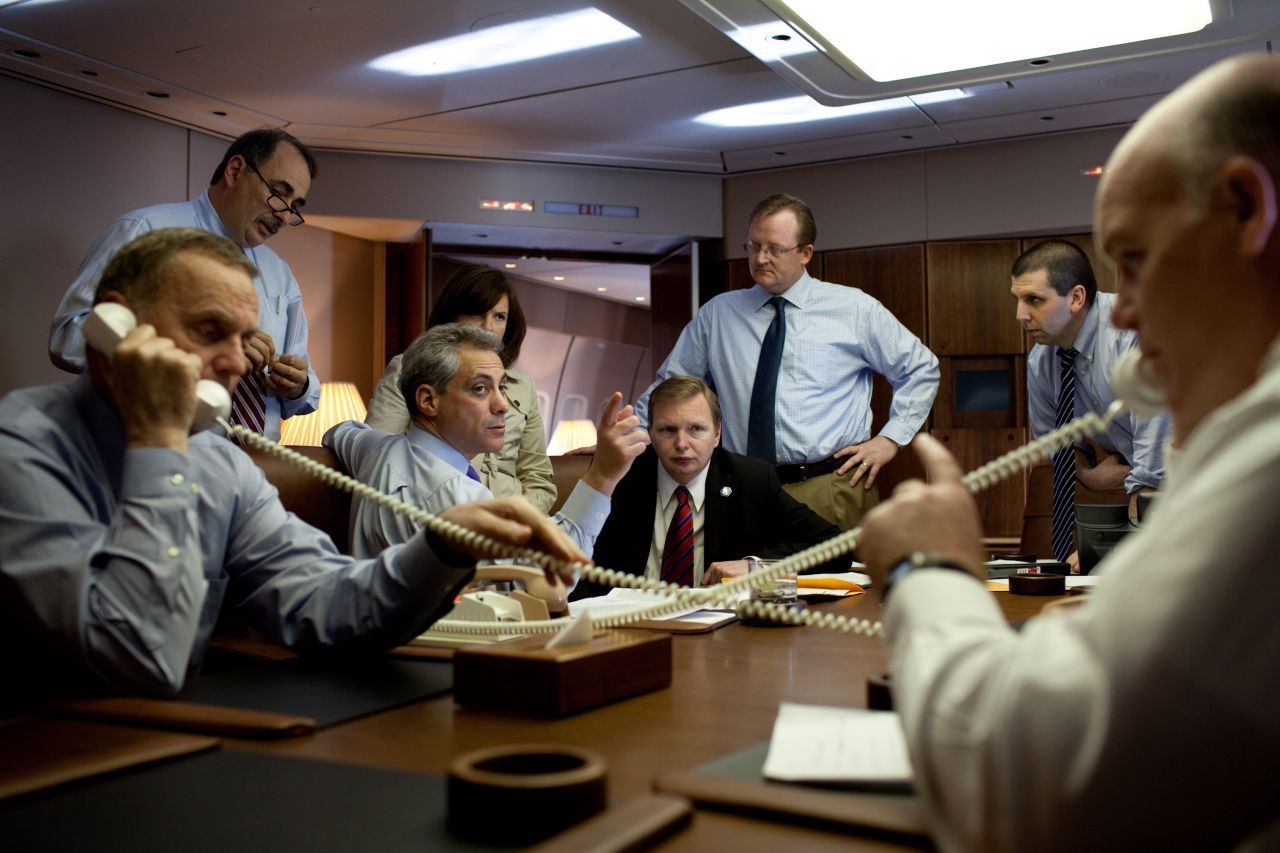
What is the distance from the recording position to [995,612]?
77 cm

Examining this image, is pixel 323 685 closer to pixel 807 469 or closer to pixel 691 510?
pixel 691 510

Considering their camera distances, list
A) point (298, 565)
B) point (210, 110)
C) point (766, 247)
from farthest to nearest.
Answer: point (210, 110) < point (766, 247) < point (298, 565)

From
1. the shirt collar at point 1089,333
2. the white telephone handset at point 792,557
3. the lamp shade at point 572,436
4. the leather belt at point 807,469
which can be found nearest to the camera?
the white telephone handset at point 792,557

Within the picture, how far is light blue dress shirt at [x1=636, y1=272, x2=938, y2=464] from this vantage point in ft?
15.3

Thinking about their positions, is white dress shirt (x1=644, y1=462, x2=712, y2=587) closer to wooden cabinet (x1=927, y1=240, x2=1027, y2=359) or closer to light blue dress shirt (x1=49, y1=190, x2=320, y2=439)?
light blue dress shirt (x1=49, y1=190, x2=320, y2=439)

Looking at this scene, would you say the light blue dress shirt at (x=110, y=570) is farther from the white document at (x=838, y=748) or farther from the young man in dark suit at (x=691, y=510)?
the young man in dark suit at (x=691, y=510)

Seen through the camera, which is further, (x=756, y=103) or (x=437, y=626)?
(x=756, y=103)

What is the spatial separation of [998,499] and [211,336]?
5.90m

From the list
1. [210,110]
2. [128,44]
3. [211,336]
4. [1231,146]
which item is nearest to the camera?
[1231,146]

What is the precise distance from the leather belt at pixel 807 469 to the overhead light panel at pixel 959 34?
1.71 m

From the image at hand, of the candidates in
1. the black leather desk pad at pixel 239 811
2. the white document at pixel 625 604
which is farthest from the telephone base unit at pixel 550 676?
the white document at pixel 625 604

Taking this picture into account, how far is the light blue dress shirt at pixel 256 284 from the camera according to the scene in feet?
10.2

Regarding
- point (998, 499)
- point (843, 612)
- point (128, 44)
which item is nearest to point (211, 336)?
point (843, 612)

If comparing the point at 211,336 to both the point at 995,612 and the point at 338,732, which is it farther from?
the point at 995,612
